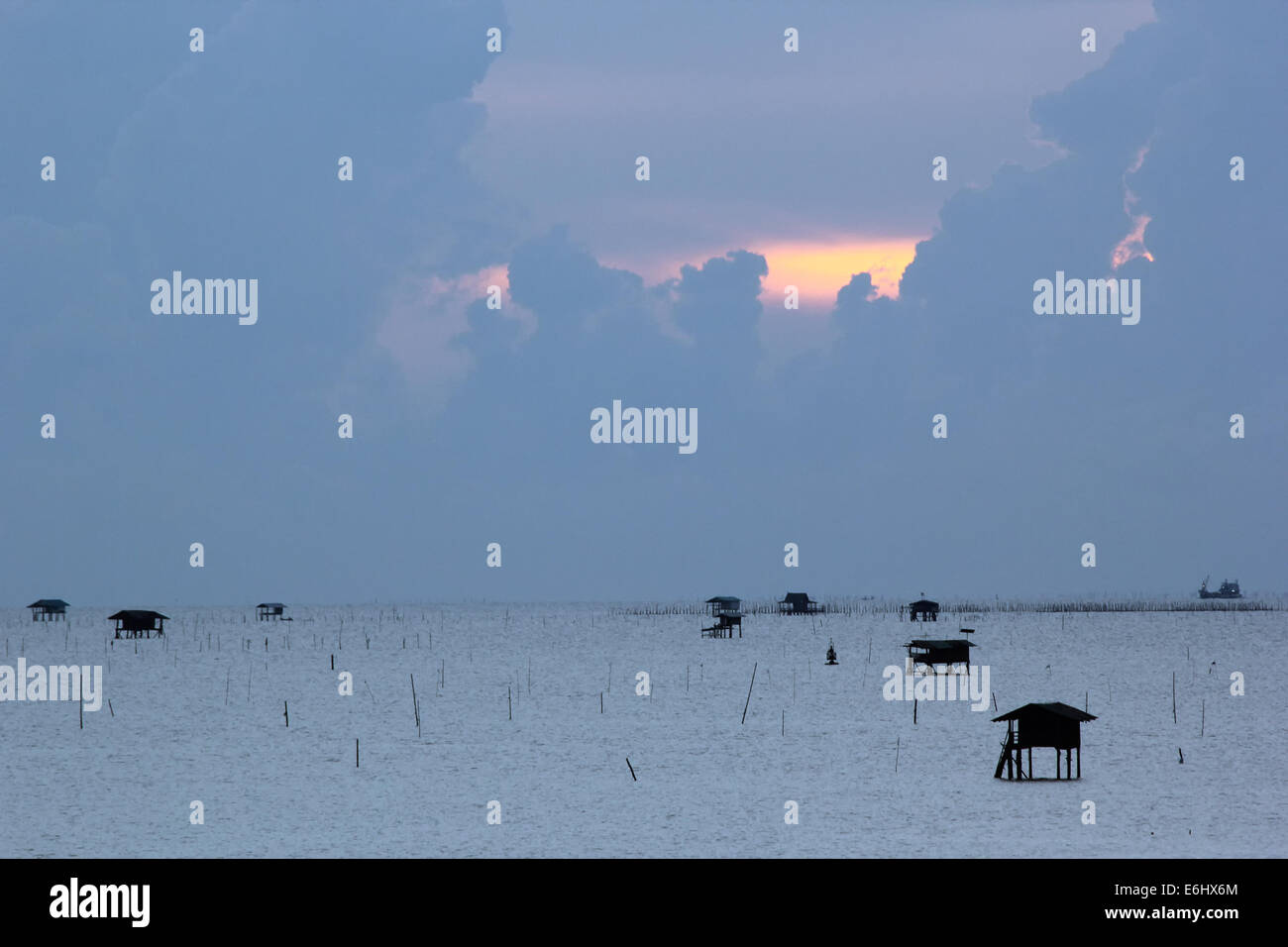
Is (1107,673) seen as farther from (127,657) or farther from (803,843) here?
(127,657)

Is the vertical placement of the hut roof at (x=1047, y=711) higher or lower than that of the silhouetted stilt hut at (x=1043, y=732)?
higher

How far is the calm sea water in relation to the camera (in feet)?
96.4

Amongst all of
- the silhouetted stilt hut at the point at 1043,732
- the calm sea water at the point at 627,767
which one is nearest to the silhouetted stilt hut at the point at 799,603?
the calm sea water at the point at 627,767

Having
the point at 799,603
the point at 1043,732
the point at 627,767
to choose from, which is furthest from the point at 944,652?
the point at 799,603

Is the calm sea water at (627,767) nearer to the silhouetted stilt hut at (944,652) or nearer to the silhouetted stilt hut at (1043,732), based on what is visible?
the silhouetted stilt hut at (1043,732)

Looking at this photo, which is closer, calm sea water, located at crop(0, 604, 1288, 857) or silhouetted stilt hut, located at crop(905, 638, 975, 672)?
calm sea water, located at crop(0, 604, 1288, 857)

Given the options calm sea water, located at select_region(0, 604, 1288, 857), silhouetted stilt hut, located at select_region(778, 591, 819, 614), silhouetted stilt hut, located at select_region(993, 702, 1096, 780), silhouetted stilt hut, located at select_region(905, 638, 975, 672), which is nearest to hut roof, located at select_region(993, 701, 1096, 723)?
silhouetted stilt hut, located at select_region(993, 702, 1096, 780)

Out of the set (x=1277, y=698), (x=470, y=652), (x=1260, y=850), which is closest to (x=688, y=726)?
(x=1260, y=850)

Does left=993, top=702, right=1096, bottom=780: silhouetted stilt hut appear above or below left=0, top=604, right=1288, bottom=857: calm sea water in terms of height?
→ above

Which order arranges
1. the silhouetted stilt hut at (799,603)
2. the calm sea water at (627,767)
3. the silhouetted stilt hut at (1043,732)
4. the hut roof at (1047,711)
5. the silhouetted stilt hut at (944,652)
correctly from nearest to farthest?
the calm sea water at (627,767) → the hut roof at (1047,711) → the silhouetted stilt hut at (1043,732) → the silhouetted stilt hut at (944,652) → the silhouetted stilt hut at (799,603)

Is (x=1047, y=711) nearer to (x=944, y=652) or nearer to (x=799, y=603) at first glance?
(x=944, y=652)

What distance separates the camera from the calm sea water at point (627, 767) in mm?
29375

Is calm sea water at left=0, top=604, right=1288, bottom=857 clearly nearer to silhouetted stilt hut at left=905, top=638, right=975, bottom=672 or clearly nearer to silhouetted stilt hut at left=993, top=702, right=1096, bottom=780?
silhouetted stilt hut at left=993, top=702, right=1096, bottom=780
